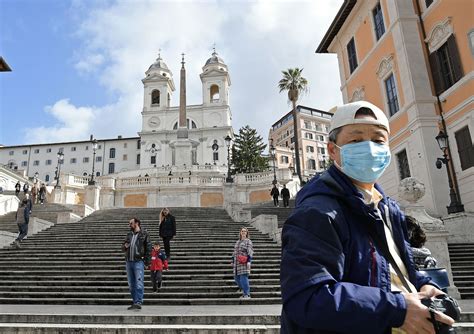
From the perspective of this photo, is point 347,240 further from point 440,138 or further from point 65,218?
point 65,218

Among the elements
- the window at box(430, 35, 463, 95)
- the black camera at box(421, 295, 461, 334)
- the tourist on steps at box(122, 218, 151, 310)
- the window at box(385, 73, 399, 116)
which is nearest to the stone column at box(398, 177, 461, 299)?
the tourist on steps at box(122, 218, 151, 310)

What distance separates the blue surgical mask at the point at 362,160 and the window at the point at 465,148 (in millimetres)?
16091

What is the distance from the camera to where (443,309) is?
4.42ft

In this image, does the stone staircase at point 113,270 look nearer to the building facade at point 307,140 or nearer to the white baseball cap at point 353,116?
the white baseball cap at point 353,116

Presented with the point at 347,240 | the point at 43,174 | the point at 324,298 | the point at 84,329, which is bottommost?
the point at 84,329

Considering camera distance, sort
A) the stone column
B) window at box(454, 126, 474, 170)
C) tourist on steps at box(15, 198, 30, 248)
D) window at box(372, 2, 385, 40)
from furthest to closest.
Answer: window at box(372, 2, 385, 40), window at box(454, 126, 474, 170), tourist on steps at box(15, 198, 30, 248), the stone column

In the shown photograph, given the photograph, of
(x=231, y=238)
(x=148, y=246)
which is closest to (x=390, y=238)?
(x=148, y=246)

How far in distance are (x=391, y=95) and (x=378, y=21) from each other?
4.88 meters

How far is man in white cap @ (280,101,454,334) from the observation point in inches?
51.1

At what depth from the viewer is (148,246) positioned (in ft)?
24.8

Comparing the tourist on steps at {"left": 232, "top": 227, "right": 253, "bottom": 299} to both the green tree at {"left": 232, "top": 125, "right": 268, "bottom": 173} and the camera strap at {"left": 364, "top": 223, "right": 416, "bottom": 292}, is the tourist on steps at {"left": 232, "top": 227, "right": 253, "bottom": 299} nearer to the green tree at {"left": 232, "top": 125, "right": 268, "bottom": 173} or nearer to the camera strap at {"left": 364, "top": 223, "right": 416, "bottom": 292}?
the camera strap at {"left": 364, "top": 223, "right": 416, "bottom": 292}

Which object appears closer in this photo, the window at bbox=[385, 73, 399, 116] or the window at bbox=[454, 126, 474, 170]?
the window at bbox=[454, 126, 474, 170]

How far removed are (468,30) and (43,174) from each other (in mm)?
89562

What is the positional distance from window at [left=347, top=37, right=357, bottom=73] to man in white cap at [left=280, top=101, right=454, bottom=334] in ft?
81.8
